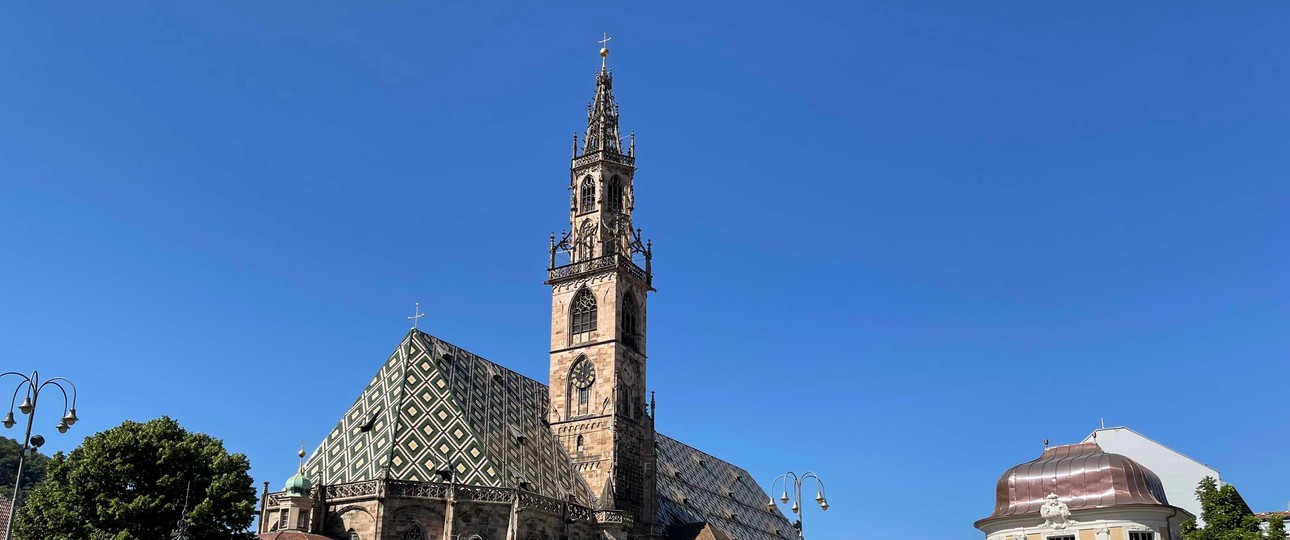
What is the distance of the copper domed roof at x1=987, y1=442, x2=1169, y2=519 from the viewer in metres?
35.6

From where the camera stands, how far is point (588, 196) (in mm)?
58531

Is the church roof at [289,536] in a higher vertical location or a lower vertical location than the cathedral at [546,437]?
lower

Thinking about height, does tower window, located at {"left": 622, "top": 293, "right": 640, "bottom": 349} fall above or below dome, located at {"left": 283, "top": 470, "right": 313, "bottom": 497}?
above

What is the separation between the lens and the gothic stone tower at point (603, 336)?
53.0 meters

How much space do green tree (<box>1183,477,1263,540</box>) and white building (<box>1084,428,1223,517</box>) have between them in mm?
18775

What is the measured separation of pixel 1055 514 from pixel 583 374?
25.3 meters

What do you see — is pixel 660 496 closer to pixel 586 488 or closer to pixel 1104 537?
pixel 586 488

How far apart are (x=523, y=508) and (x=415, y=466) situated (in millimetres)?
4753

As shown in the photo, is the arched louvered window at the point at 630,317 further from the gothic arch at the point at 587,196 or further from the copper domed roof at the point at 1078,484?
the copper domed roof at the point at 1078,484

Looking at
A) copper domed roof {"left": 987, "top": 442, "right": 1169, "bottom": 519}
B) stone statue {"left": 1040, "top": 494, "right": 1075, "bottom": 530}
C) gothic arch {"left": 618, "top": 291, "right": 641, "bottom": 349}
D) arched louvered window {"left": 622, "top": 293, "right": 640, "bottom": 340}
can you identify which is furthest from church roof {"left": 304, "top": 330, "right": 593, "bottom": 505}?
stone statue {"left": 1040, "top": 494, "right": 1075, "bottom": 530}

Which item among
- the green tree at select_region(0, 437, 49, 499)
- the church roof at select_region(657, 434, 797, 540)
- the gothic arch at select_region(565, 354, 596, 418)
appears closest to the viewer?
the gothic arch at select_region(565, 354, 596, 418)

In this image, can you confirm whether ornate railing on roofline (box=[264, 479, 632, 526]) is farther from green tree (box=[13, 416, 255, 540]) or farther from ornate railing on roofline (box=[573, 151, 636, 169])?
ornate railing on roofline (box=[573, 151, 636, 169])

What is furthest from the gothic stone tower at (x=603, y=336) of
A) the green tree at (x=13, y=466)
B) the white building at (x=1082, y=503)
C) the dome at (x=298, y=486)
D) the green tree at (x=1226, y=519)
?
the green tree at (x=13, y=466)

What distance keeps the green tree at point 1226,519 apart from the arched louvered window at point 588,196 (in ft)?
112
